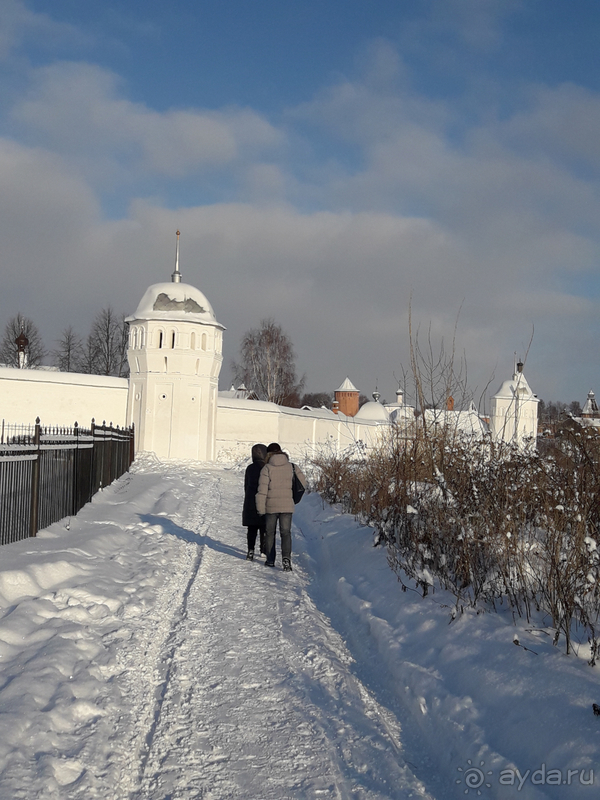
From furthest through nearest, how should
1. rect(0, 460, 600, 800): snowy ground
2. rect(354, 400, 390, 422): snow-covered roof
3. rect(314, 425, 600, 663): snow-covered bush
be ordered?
rect(354, 400, 390, 422): snow-covered roof < rect(314, 425, 600, 663): snow-covered bush < rect(0, 460, 600, 800): snowy ground

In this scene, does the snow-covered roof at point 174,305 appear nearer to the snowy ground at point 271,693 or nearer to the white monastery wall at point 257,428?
the white monastery wall at point 257,428

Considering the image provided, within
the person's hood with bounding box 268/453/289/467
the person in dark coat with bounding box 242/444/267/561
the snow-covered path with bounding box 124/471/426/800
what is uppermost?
the person's hood with bounding box 268/453/289/467

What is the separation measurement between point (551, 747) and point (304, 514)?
36.0 feet

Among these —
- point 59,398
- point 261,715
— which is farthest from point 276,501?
point 59,398

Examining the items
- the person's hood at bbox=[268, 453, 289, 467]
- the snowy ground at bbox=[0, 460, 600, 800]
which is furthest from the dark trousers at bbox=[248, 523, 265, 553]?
the snowy ground at bbox=[0, 460, 600, 800]

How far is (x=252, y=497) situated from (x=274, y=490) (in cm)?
54

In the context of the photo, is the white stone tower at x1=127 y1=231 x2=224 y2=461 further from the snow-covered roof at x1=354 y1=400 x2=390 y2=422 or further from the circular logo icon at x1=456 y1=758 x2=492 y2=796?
the circular logo icon at x1=456 y1=758 x2=492 y2=796

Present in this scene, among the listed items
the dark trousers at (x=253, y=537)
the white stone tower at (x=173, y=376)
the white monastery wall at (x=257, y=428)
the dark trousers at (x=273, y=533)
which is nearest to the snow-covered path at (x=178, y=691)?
the dark trousers at (x=273, y=533)

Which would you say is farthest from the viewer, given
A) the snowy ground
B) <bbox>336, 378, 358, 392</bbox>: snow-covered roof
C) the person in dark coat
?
<bbox>336, 378, 358, 392</bbox>: snow-covered roof

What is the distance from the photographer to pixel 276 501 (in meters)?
8.31

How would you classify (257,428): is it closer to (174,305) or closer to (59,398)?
(174,305)

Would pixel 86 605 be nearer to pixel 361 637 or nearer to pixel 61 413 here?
pixel 361 637

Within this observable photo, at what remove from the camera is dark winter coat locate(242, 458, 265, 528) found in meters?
8.70

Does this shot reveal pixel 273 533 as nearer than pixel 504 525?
No
